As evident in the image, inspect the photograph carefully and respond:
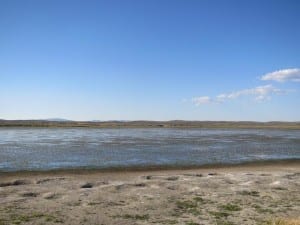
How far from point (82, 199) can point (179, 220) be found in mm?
3833

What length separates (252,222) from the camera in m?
11.7

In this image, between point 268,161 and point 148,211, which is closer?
point 148,211

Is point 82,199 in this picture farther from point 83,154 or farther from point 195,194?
point 83,154

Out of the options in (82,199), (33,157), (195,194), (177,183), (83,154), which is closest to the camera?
(82,199)

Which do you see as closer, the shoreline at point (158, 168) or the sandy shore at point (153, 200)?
the sandy shore at point (153, 200)

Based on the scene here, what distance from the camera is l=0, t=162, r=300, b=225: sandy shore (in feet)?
39.4

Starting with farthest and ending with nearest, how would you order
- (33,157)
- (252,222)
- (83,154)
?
(83,154) < (33,157) < (252,222)

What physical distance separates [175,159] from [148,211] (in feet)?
54.8

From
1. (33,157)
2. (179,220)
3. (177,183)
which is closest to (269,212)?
(179,220)

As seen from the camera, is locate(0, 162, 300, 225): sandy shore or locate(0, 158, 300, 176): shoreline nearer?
locate(0, 162, 300, 225): sandy shore

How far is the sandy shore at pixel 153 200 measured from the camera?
39.4ft

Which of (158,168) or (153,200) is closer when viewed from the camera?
(153,200)

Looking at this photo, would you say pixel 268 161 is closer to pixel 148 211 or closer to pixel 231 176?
pixel 231 176

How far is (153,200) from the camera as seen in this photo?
1438 cm
